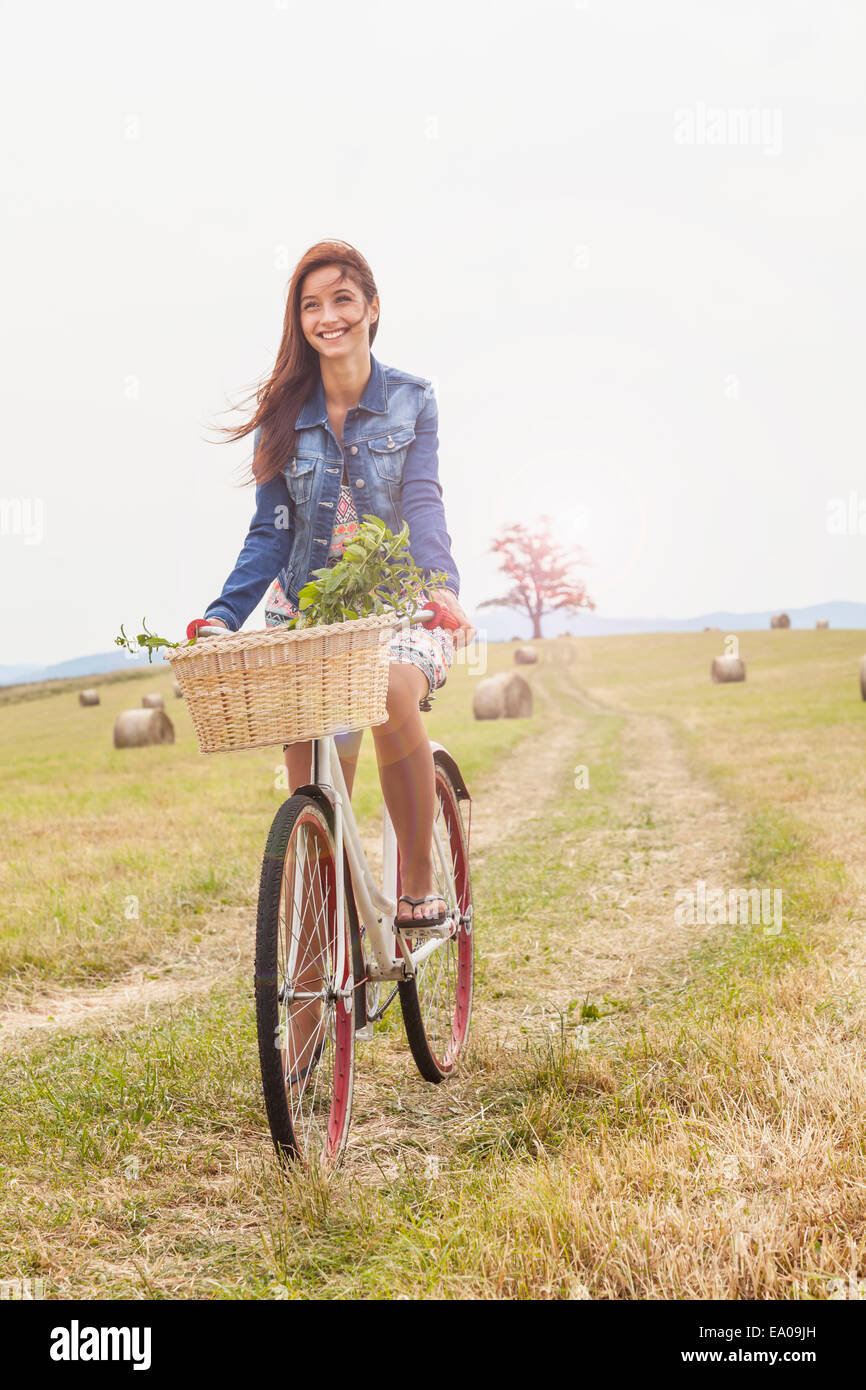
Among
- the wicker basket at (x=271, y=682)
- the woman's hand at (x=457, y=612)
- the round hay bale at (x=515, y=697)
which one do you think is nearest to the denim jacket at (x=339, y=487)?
the woman's hand at (x=457, y=612)

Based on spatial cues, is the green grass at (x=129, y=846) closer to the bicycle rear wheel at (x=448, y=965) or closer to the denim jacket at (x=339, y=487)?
the bicycle rear wheel at (x=448, y=965)

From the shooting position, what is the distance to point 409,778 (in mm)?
3340

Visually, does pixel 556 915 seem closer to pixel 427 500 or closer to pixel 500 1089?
pixel 500 1089

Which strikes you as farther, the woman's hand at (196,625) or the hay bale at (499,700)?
the hay bale at (499,700)

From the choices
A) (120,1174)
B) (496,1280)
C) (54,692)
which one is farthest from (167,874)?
(54,692)

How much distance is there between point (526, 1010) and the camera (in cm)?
447

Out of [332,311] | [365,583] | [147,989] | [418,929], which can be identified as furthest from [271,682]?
[147,989]

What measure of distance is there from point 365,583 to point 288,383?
38.8 inches

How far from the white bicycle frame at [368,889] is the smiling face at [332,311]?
0.98m

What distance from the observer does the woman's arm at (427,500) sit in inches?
133

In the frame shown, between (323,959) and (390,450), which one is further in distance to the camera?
(390,450)

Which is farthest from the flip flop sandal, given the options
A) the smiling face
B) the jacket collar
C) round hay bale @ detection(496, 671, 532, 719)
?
round hay bale @ detection(496, 671, 532, 719)

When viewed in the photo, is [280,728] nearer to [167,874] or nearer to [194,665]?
[194,665]

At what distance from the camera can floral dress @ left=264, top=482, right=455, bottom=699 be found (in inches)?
124
